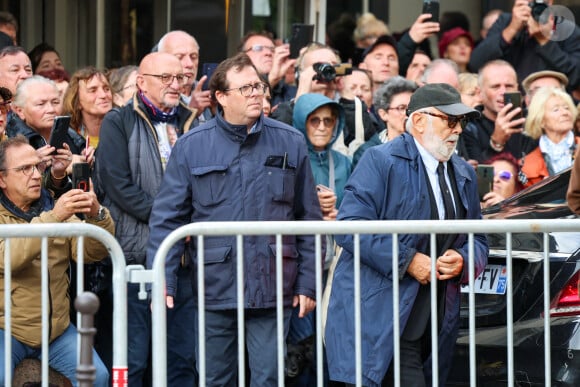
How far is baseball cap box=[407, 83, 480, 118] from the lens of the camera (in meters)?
6.94

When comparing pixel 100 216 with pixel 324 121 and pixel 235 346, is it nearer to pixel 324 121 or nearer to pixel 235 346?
pixel 235 346

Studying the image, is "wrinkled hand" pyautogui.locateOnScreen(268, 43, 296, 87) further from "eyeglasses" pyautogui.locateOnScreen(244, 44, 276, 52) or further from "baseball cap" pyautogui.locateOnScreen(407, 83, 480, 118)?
"baseball cap" pyautogui.locateOnScreen(407, 83, 480, 118)

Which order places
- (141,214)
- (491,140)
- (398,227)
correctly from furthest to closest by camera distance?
1. (491,140)
2. (141,214)
3. (398,227)

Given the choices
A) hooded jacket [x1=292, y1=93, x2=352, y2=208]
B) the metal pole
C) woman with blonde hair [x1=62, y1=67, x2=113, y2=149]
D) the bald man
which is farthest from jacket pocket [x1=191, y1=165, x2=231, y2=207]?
the bald man

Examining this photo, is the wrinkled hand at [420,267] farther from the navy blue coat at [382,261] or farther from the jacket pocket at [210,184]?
the jacket pocket at [210,184]

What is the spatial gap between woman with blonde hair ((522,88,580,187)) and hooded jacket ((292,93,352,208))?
2.01 m

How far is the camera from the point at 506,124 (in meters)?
10.1

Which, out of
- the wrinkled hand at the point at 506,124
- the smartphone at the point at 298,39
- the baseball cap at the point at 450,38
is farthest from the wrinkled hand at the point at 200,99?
the baseball cap at the point at 450,38

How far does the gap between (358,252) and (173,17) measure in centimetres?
749

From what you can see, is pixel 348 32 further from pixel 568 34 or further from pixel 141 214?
pixel 141 214

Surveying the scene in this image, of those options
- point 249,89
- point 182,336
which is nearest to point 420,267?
point 249,89

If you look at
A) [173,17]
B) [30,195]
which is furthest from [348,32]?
[30,195]

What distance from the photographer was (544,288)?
6.55 m

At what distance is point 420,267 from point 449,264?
16 cm
